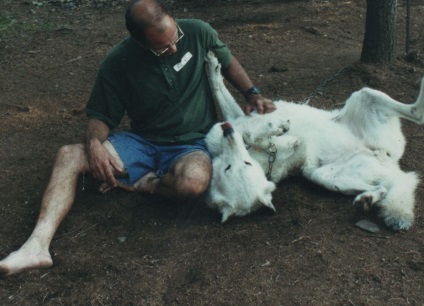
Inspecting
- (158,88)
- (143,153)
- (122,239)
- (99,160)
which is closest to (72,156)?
(99,160)

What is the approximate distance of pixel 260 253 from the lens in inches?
145

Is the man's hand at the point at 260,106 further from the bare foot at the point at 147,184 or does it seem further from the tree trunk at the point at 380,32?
the tree trunk at the point at 380,32

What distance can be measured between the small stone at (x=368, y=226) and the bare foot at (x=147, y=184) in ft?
5.48

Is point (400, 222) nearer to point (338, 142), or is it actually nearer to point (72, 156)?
point (338, 142)

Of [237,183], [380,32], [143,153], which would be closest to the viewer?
[237,183]

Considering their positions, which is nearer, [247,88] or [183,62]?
[183,62]

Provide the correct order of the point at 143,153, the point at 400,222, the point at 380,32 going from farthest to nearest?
the point at 380,32
the point at 143,153
the point at 400,222

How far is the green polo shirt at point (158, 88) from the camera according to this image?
13.8 ft

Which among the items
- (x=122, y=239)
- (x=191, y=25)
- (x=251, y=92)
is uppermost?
(x=191, y=25)

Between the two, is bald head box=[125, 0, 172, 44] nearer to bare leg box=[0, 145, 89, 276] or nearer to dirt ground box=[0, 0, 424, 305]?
bare leg box=[0, 145, 89, 276]

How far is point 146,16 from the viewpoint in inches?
150

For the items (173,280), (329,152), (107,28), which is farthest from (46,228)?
(107,28)

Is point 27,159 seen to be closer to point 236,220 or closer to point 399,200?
point 236,220

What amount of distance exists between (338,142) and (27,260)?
2.71 metres
